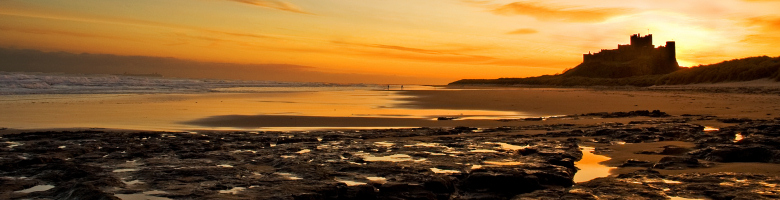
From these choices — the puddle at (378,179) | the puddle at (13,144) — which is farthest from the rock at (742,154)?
the puddle at (13,144)

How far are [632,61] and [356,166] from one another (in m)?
113

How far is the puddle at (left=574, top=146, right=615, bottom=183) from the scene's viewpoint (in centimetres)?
482

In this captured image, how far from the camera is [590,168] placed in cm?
Answer: 530

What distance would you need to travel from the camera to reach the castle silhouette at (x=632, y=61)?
329ft

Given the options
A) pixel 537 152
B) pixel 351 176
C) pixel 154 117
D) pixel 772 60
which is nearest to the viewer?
pixel 351 176

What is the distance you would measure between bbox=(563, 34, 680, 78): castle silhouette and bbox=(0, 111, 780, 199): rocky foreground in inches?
3936

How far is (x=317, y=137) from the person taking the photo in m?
8.08

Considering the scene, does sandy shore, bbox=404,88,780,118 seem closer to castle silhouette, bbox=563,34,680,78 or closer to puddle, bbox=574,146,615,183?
puddle, bbox=574,146,615,183

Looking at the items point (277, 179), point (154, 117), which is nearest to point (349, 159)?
point (277, 179)

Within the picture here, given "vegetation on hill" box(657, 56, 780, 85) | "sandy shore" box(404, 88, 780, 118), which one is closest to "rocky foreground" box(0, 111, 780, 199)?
"sandy shore" box(404, 88, 780, 118)

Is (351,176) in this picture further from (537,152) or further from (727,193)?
(727,193)

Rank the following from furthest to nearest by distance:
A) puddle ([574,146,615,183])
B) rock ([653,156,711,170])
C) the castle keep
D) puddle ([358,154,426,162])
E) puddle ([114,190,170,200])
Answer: the castle keep
puddle ([358,154,426,162])
rock ([653,156,711,170])
puddle ([574,146,615,183])
puddle ([114,190,170,200])

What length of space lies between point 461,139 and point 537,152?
1.77 meters

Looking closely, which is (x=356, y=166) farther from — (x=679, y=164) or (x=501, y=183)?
(x=679, y=164)
